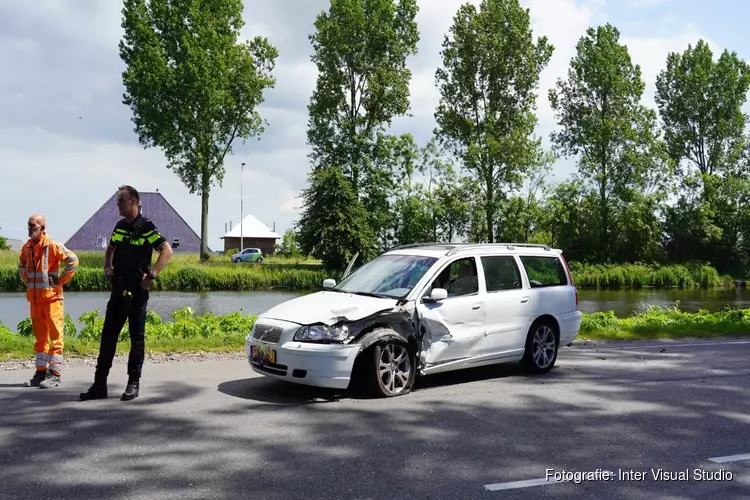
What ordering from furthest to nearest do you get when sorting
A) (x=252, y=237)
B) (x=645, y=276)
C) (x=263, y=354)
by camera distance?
1. (x=252, y=237)
2. (x=645, y=276)
3. (x=263, y=354)

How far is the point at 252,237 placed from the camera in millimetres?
92188

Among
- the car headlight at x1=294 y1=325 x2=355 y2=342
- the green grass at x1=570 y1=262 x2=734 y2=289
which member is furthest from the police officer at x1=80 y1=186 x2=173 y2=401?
the green grass at x1=570 y1=262 x2=734 y2=289

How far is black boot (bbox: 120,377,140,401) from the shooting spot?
761 centimetres

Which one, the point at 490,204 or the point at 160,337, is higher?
the point at 490,204

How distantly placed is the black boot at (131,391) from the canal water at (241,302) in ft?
55.4

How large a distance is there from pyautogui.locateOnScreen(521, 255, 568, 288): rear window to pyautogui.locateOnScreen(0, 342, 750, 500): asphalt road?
4.87 ft

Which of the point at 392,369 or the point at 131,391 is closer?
the point at 131,391

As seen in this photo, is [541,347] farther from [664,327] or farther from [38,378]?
[664,327]

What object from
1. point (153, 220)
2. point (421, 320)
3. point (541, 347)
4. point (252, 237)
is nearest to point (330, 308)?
point (421, 320)

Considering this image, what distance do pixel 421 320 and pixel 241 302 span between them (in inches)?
1017

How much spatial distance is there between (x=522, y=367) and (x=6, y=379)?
6.92m

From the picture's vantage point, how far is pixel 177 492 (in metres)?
4.79

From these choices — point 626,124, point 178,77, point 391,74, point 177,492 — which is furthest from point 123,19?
point 177,492

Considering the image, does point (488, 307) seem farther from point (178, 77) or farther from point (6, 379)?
point (178, 77)
